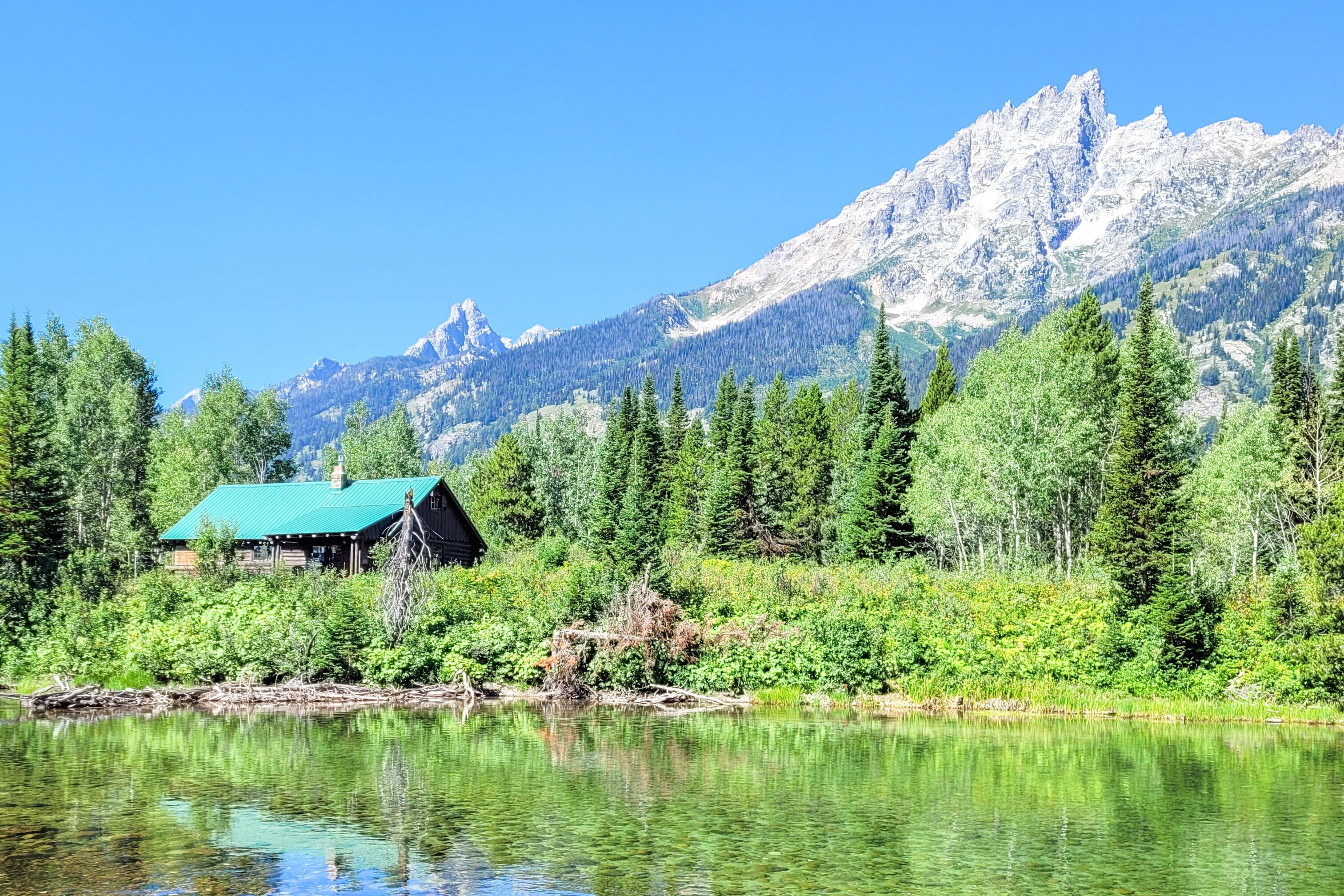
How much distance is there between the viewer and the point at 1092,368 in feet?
186

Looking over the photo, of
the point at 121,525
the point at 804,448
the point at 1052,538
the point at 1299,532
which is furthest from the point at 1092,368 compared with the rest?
the point at 121,525

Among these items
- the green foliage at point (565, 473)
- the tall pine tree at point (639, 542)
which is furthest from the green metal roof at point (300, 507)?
the green foliage at point (565, 473)

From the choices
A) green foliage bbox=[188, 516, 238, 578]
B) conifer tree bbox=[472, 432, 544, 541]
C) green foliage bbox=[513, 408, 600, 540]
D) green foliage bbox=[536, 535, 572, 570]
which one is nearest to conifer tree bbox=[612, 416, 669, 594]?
green foliage bbox=[536, 535, 572, 570]

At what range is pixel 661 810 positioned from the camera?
59.9 feet

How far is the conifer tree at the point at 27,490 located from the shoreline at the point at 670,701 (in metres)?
14.5

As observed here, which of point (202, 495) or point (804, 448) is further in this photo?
point (804, 448)

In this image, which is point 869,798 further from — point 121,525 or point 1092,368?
point 121,525

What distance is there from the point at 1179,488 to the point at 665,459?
66.1m

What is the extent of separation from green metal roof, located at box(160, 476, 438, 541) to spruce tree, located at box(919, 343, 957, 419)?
37.9 meters

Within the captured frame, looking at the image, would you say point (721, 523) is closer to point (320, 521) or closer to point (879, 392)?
point (879, 392)

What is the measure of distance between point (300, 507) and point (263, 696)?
28458mm

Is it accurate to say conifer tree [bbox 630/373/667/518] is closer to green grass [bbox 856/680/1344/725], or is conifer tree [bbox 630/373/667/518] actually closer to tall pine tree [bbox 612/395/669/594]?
tall pine tree [bbox 612/395/669/594]

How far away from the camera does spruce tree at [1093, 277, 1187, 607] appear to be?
35281mm

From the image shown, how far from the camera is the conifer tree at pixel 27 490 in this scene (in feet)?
159
